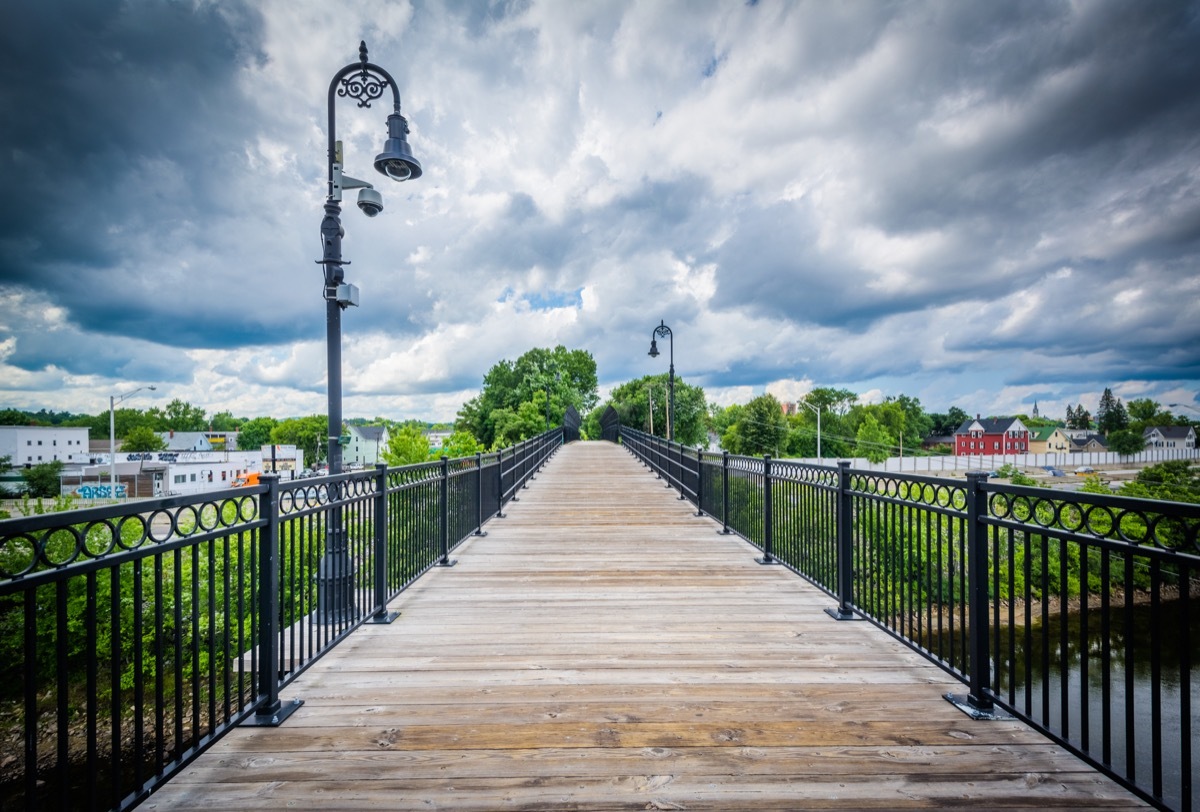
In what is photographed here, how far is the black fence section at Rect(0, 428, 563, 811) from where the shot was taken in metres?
2.45

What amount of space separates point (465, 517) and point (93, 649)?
549 centimetres

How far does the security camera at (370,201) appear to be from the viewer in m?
5.94

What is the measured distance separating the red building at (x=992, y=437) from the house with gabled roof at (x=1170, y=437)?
16626 millimetres

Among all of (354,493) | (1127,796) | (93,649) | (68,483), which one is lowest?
(68,483)

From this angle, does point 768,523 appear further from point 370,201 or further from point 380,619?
point 370,201

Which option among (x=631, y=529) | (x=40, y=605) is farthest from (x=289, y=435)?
(x=631, y=529)

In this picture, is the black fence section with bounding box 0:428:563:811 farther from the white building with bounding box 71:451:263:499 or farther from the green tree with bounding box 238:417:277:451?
the green tree with bounding box 238:417:277:451

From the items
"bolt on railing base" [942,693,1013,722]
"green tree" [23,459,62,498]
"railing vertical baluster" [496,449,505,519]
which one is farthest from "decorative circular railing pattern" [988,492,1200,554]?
"green tree" [23,459,62,498]

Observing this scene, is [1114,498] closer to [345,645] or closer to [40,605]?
[345,645]

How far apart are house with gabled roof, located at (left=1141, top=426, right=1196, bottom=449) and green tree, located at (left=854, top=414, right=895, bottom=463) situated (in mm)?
28134

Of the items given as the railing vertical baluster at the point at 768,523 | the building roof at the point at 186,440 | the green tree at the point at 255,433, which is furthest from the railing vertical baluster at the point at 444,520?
the green tree at the point at 255,433

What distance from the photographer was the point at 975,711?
3.50 m

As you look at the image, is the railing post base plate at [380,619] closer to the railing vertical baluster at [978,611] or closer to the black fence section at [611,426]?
the railing vertical baluster at [978,611]

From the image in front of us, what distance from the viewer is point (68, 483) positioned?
192 feet
